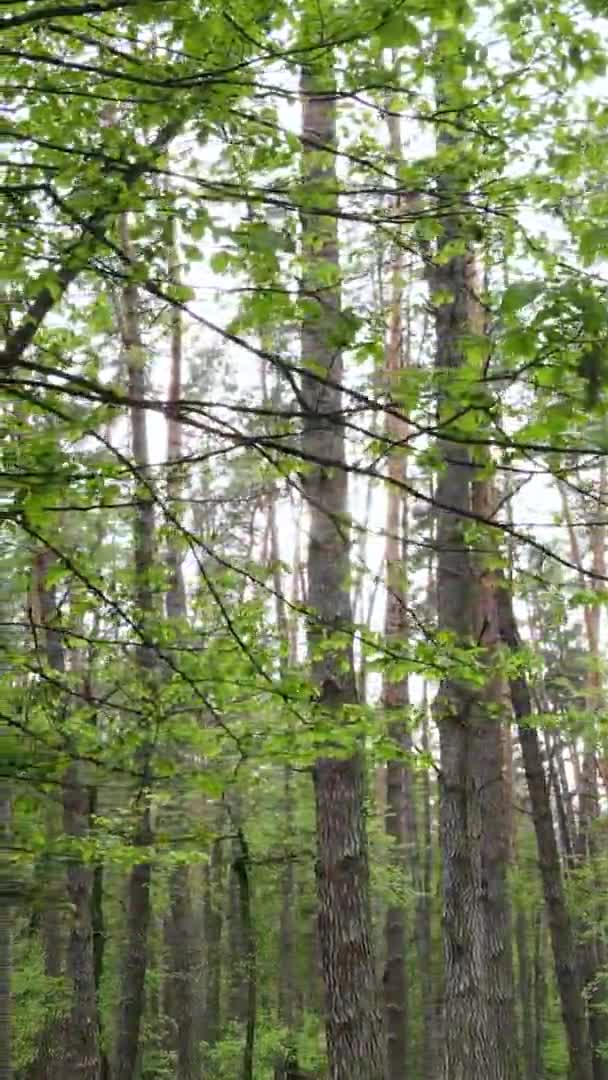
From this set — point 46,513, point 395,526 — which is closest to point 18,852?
point 46,513

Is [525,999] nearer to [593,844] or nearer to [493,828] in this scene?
[593,844]

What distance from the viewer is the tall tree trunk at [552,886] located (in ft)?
41.0

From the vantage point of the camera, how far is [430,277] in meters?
7.79

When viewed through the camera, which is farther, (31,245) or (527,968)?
(527,968)

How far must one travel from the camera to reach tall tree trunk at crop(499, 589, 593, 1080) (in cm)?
1248

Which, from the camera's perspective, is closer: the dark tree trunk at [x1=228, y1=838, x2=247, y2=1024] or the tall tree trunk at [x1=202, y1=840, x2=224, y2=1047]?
the dark tree trunk at [x1=228, y1=838, x2=247, y2=1024]

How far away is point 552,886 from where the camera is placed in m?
12.6

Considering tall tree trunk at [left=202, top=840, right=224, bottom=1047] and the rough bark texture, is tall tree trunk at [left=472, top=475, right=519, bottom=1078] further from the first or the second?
tall tree trunk at [left=202, top=840, right=224, bottom=1047]

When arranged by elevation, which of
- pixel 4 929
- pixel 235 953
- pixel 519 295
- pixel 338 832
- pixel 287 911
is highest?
→ pixel 519 295

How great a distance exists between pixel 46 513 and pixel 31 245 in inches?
45.2

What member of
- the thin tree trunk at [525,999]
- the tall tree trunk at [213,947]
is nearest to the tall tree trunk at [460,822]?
the tall tree trunk at [213,947]

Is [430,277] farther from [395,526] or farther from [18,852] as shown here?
[395,526]

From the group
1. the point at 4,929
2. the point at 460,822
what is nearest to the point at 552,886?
the point at 460,822

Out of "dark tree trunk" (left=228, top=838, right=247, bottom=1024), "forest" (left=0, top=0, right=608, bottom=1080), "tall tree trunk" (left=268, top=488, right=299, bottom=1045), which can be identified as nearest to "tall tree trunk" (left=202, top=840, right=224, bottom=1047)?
"dark tree trunk" (left=228, top=838, right=247, bottom=1024)
